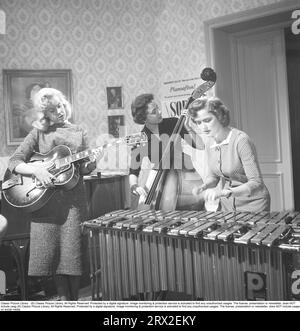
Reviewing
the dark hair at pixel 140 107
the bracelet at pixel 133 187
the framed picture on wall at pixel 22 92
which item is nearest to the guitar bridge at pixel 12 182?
the framed picture on wall at pixel 22 92

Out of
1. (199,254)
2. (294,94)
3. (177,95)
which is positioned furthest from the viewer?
(177,95)

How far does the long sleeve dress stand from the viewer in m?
2.19

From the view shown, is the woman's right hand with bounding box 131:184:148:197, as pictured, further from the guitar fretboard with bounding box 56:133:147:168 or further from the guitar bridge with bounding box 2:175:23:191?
the guitar bridge with bounding box 2:175:23:191

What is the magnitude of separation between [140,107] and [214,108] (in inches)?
15.4

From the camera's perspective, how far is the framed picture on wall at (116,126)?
2.30 m

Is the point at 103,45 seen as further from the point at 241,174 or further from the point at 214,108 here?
the point at 241,174

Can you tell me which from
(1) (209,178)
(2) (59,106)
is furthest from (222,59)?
(2) (59,106)

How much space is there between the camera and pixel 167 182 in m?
2.28

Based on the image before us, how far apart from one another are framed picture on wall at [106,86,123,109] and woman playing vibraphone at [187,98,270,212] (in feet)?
1.25

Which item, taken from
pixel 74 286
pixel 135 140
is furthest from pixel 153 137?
pixel 74 286

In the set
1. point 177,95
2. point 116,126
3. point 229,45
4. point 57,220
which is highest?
point 229,45

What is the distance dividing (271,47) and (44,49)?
1.17m
